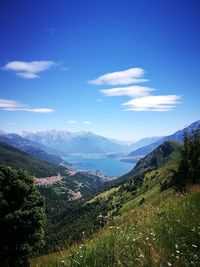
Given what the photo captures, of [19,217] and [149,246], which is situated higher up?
[149,246]

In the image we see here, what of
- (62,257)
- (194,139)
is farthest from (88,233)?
(194,139)

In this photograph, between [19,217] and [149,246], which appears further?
[19,217]

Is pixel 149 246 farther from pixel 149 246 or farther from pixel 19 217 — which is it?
pixel 19 217

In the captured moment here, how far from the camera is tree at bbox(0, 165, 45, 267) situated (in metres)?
34.4

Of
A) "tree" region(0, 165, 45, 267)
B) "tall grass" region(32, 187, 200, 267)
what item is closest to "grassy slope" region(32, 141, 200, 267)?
"tall grass" region(32, 187, 200, 267)

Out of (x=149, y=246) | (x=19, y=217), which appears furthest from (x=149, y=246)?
(x=19, y=217)

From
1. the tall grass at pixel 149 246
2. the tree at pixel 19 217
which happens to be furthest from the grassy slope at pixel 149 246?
the tree at pixel 19 217

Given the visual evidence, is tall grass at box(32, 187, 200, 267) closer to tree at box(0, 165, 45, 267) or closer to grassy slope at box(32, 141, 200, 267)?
grassy slope at box(32, 141, 200, 267)

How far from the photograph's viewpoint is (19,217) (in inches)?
1371

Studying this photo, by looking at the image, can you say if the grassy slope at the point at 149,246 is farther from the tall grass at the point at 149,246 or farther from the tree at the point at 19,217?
the tree at the point at 19,217

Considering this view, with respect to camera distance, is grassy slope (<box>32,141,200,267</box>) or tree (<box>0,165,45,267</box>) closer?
grassy slope (<box>32,141,200,267</box>)

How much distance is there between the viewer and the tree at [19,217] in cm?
3437

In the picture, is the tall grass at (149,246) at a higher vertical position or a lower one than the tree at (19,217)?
higher

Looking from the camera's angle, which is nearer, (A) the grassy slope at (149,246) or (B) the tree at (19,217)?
(A) the grassy slope at (149,246)
